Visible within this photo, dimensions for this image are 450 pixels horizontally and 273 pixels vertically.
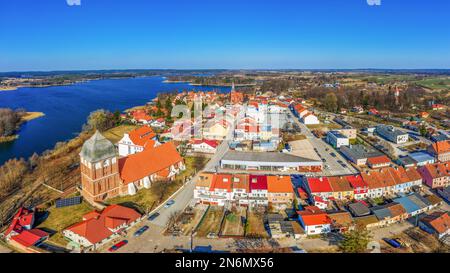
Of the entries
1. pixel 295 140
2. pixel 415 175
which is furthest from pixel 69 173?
pixel 415 175

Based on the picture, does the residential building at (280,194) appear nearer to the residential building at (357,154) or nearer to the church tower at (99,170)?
the residential building at (357,154)

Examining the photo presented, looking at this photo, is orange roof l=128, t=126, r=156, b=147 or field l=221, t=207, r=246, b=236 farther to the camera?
orange roof l=128, t=126, r=156, b=147

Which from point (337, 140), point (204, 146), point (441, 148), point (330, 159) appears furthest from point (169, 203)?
point (441, 148)

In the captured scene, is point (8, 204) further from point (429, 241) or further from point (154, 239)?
point (429, 241)

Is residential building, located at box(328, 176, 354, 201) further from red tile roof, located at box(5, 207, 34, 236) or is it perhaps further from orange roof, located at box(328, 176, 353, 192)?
red tile roof, located at box(5, 207, 34, 236)

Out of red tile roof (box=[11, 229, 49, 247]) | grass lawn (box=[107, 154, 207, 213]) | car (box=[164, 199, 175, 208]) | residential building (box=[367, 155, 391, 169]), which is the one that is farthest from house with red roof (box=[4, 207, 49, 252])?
residential building (box=[367, 155, 391, 169])

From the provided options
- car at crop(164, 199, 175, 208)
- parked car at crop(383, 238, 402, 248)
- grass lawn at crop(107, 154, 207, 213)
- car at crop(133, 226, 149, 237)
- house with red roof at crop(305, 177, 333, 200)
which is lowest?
parked car at crop(383, 238, 402, 248)

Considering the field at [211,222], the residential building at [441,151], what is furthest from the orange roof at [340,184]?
the residential building at [441,151]

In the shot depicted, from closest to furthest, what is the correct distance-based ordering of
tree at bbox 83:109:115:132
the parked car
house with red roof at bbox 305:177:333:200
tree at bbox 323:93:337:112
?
1. the parked car
2. house with red roof at bbox 305:177:333:200
3. tree at bbox 83:109:115:132
4. tree at bbox 323:93:337:112
